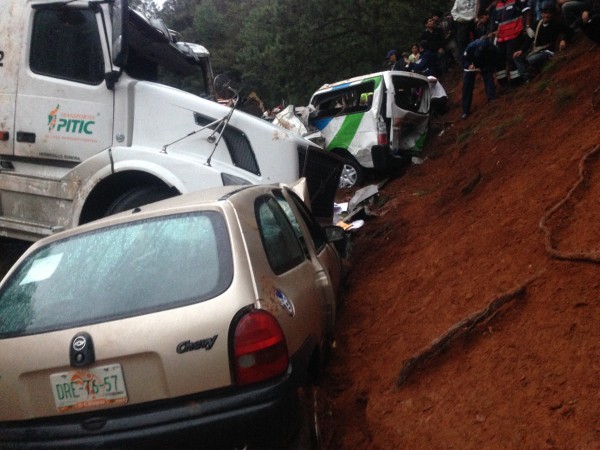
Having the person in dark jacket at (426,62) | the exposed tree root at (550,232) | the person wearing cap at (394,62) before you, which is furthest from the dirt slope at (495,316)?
the person wearing cap at (394,62)

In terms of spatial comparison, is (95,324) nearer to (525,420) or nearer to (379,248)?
(525,420)

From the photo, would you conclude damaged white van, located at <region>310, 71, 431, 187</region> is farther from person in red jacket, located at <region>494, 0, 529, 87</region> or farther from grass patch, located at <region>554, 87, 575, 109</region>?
grass patch, located at <region>554, 87, 575, 109</region>

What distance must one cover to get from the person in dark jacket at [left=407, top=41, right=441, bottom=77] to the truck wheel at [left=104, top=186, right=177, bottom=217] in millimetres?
9239

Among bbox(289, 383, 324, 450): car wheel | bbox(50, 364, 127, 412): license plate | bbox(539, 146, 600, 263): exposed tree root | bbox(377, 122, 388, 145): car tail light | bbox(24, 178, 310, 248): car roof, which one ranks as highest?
bbox(24, 178, 310, 248): car roof

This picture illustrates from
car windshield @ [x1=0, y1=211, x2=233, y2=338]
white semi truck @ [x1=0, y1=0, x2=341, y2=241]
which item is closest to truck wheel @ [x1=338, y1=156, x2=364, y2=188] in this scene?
white semi truck @ [x1=0, y1=0, x2=341, y2=241]

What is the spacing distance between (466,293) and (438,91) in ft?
31.4

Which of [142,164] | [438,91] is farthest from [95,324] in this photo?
[438,91]

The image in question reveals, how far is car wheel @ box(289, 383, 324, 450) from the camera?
2783 millimetres

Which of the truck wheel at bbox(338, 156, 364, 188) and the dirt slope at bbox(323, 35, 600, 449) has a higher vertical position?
the dirt slope at bbox(323, 35, 600, 449)

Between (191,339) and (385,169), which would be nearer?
(191,339)

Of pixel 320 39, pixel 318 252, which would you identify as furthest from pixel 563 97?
pixel 320 39

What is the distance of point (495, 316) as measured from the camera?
3.11m

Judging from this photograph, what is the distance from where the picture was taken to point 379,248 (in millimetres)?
6371

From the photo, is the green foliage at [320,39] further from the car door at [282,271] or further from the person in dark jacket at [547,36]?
the car door at [282,271]
